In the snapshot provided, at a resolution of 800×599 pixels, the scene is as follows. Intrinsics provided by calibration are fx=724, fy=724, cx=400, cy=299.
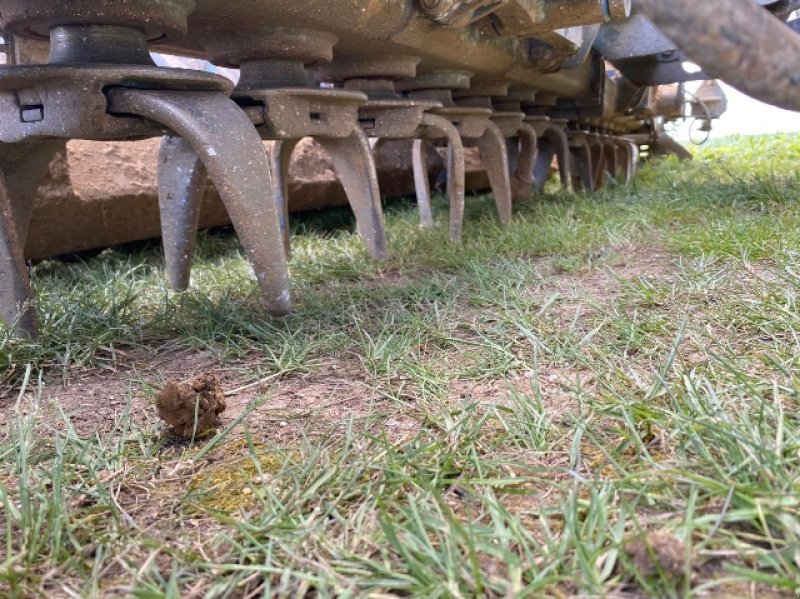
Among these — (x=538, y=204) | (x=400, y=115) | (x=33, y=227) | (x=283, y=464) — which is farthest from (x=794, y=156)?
(x=283, y=464)

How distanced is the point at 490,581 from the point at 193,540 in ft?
1.10

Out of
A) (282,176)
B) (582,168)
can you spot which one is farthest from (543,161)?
(282,176)

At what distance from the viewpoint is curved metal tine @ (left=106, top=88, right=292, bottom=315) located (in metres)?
1.31

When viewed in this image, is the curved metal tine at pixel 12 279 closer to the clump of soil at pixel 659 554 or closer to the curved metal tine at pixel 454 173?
the clump of soil at pixel 659 554

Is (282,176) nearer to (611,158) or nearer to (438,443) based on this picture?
(438,443)

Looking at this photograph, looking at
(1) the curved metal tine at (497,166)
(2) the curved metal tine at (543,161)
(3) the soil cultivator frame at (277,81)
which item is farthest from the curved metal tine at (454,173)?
(2) the curved metal tine at (543,161)

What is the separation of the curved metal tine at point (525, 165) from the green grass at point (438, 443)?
1739mm

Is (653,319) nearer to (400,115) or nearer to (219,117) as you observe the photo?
(219,117)

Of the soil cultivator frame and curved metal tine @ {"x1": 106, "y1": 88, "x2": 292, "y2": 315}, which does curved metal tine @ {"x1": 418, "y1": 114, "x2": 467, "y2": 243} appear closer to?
the soil cultivator frame

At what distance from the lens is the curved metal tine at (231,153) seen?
1306 millimetres

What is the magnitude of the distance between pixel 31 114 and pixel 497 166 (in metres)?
2.02

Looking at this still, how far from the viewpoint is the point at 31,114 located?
4.27ft

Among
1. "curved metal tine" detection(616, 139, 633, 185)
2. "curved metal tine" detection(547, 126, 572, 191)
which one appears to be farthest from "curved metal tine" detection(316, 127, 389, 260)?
"curved metal tine" detection(616, 139, 633, 185)

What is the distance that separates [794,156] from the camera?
16.0 feet
